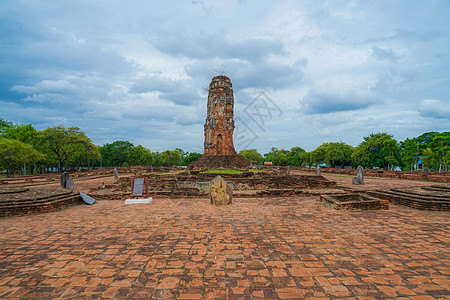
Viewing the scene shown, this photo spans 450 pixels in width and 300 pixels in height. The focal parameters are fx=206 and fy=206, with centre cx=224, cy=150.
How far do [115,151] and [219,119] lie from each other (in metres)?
34.1

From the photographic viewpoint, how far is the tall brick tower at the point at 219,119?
3288 centimetres

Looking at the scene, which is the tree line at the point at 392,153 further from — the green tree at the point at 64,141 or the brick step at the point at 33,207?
the green tree at the point at 64,141

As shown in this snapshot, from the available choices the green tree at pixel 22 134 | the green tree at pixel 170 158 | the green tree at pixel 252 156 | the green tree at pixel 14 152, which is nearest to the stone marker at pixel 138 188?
the green tree at pixel 14 152

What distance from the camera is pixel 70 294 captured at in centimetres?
265

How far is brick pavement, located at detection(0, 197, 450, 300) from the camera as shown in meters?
2.73

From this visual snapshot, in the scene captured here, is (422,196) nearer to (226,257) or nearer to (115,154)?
(226,257)

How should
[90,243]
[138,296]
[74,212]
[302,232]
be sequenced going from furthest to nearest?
[74,212] < [302,232] < [90,243] < [138,296]

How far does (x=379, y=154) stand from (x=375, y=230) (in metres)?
40.8

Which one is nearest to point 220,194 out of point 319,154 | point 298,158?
point 319,154

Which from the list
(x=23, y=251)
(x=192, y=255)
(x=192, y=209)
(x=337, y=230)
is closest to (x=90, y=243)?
(x=23, y=251)

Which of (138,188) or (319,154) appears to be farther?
(319,154)

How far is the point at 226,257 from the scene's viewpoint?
362 centimetres

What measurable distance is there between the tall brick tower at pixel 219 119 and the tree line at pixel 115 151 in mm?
19024

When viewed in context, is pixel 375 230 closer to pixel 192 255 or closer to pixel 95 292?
pixel 192 255
